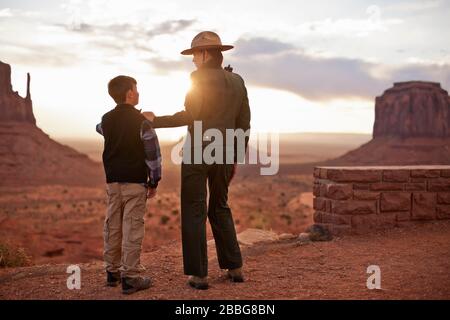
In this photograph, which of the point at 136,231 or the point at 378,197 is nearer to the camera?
the point at 136,231

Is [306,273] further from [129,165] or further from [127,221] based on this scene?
[129,165]

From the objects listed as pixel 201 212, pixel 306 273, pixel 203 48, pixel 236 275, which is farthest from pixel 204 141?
pixel 306 273

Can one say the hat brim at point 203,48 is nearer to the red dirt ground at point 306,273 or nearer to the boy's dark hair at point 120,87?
the boy's dark hair at point 120,87

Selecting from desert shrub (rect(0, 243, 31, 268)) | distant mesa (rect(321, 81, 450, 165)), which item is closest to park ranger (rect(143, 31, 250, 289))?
desert shrub (rect(0, 243, 31, 268))

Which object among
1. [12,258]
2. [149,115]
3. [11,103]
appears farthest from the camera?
[11,103]

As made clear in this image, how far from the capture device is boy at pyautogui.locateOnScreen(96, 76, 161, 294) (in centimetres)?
439

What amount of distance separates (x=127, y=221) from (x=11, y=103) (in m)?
65.9

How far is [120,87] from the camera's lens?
445 centimetres

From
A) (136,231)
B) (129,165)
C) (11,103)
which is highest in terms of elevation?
(11,103)

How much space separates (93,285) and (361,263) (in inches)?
117

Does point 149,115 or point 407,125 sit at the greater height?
point 407,125

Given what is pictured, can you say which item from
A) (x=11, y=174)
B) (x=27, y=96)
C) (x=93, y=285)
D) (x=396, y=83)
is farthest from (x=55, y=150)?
(x=93, y=285)

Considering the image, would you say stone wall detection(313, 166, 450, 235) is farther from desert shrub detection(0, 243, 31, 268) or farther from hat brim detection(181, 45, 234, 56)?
desert shrub detection(0, 243, 31, 268)

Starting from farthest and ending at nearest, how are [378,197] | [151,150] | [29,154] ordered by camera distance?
[29,154]
[378,197]
[151,150]
